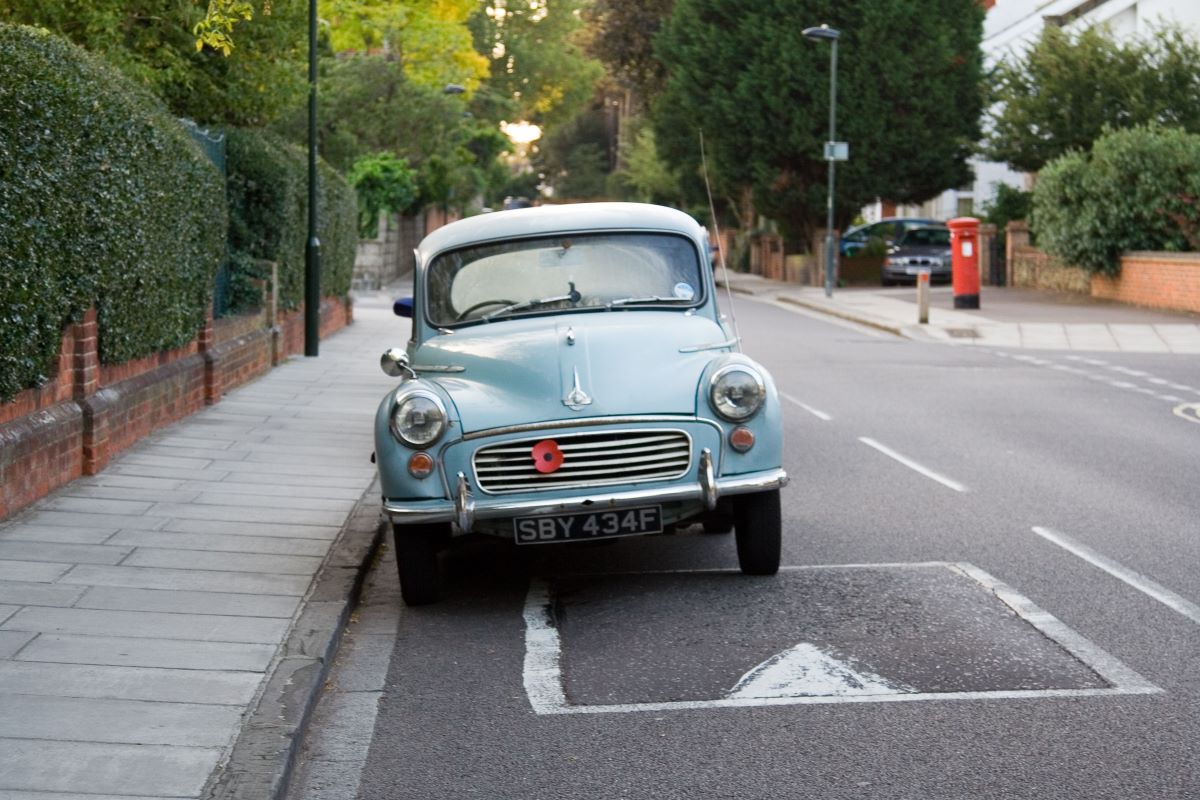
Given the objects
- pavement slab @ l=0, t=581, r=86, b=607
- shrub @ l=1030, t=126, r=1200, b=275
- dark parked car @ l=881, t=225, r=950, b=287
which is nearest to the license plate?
pavement slab @ l=0, t=581, r=86, b=607

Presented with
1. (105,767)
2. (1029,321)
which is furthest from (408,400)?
(1029,321)

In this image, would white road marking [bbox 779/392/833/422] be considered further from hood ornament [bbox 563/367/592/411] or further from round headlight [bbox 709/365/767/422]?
hood ornament [bbox 563/367/592/411]

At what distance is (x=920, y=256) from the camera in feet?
144

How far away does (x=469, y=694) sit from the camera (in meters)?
6.20

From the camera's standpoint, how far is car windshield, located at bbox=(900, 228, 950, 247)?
4416cm

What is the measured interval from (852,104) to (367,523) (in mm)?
35879

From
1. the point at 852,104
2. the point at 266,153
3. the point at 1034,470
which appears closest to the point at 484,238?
the point at 1034,470

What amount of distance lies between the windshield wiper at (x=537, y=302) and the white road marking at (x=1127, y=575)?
2808mm

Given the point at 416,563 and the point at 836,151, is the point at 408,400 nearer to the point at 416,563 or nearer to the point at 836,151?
the point at 416,563

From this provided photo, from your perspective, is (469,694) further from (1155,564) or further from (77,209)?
(77,209)

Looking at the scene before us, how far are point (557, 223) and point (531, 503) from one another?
2054mm

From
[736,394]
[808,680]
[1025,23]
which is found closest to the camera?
[808,680]

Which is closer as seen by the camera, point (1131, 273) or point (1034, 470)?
point (1034, 470)

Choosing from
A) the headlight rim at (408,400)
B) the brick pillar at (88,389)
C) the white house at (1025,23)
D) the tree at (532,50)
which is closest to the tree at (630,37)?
the white house at (1025,23)
